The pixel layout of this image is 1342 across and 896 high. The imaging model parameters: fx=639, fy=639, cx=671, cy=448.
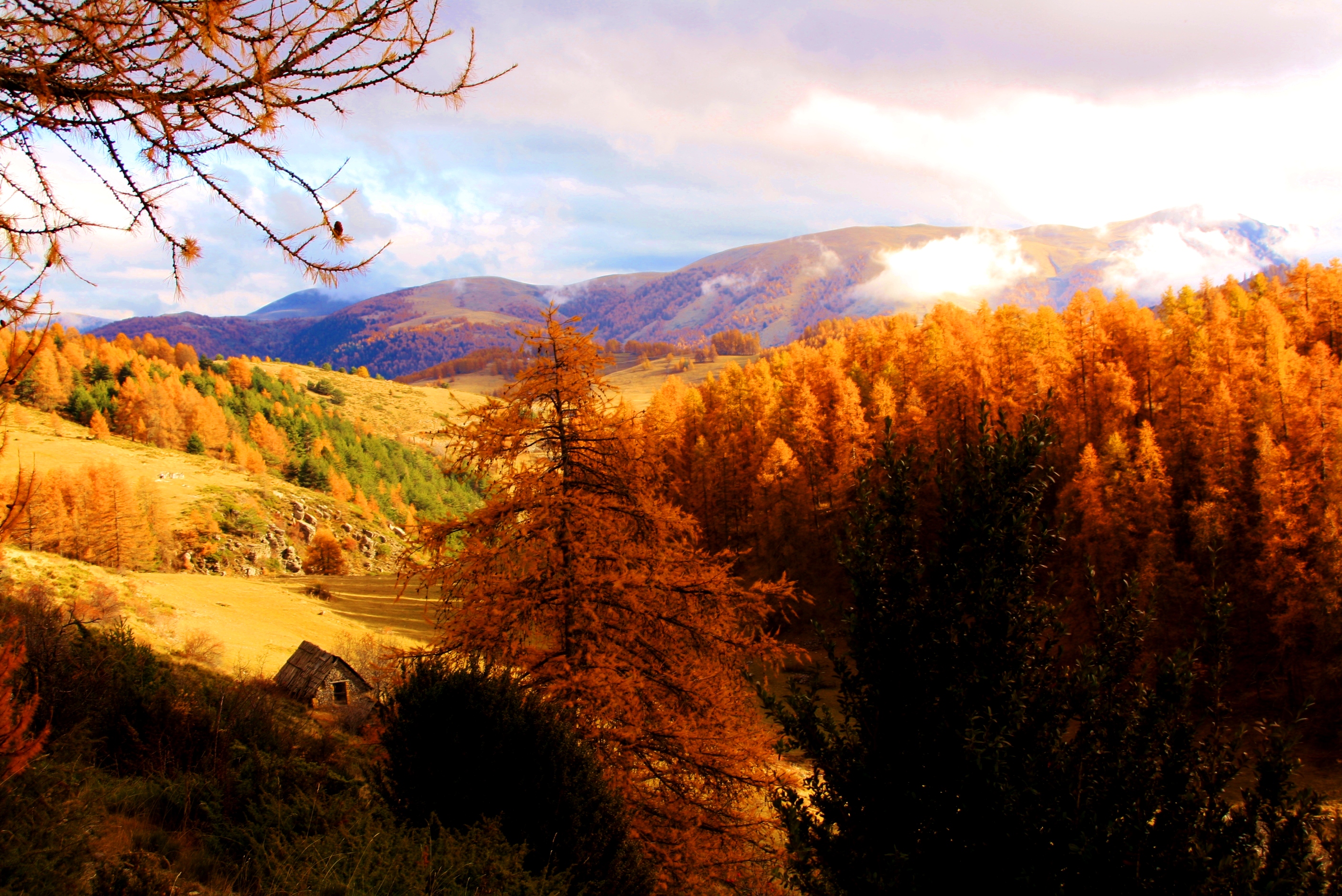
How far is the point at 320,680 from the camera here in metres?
15.1

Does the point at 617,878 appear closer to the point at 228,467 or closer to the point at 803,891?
the point at 803,891

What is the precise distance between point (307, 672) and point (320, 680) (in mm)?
542

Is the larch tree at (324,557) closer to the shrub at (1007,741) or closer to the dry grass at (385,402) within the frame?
the shrub at (1007,741)

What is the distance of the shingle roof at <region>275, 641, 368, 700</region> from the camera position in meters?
15.1

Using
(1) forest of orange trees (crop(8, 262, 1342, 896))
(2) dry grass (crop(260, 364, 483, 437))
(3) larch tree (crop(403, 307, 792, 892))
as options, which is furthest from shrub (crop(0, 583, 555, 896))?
(2) dry grass (crop(260, 364, 483, 437))

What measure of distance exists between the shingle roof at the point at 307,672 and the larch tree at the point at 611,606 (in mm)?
7873

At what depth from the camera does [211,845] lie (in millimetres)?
5410

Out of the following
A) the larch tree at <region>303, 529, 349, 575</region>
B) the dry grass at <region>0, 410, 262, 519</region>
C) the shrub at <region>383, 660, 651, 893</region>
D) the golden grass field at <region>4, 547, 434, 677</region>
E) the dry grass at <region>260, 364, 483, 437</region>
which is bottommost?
the larch tree at <region>303, 529, 349, 575</region>

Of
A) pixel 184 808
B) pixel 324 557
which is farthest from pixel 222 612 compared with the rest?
pixel 324 557

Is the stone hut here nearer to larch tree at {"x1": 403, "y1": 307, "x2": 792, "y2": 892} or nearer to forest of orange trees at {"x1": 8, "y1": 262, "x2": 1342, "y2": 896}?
forest of orange trees at {"x1": 8, "y1": 262, "x2": 1342, "y2": 896}

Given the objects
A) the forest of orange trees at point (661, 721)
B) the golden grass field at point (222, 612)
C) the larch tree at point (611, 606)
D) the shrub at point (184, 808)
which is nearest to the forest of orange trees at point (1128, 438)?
the larch tree at point (611, 606)

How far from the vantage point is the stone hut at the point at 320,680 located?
1495 centimetres

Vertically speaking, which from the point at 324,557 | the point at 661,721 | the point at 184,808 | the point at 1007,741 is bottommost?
the point at 324,557

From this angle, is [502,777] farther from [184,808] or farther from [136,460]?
[136,460]
